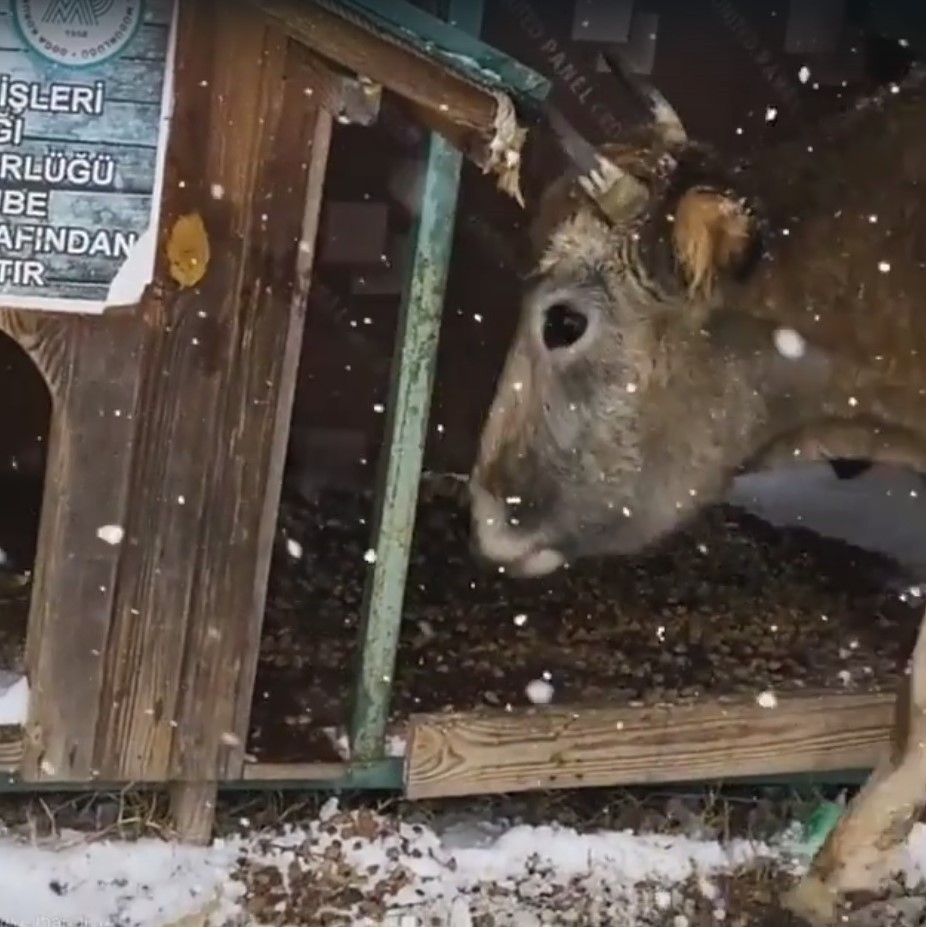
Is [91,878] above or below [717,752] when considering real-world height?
below

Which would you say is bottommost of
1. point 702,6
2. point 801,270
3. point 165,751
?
point 165,751

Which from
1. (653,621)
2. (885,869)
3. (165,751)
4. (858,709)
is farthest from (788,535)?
(165,751)

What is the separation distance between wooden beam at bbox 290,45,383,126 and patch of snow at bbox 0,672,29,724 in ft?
3.66

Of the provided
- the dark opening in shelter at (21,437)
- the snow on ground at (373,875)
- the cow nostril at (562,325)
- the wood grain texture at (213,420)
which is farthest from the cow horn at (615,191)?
the dark opening in shelter at (21,437)

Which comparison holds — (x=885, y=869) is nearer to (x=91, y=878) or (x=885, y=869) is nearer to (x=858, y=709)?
(x=858, y=709)

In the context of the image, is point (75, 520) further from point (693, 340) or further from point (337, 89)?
point (693, 340)

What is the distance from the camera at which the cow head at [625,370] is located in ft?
11.3

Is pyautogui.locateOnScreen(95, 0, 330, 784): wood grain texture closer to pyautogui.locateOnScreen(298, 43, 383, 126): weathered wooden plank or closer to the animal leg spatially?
pyautogui.locateOnScreen(298, 43, 383, 126): weathered wooden plank

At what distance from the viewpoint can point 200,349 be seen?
3027mm

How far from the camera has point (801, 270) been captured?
3.56 m

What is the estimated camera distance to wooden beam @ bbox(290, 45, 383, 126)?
2.84 metres

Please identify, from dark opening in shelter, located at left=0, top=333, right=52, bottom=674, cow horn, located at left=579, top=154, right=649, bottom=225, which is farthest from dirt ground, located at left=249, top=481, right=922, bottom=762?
cow horn, located at left=579, top=154, right=649, bottom=225

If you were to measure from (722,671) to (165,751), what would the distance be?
124 cm

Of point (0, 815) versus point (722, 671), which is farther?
point (722, 671)
